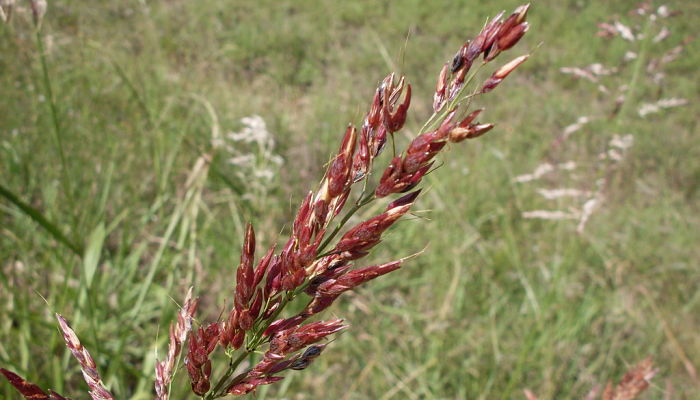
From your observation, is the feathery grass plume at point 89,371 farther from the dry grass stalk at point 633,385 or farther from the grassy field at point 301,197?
the dry grass stalk at point 633,385

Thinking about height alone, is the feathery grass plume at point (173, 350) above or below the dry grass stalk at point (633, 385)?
above

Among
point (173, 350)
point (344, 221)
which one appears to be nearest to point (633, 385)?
point (344, 221)

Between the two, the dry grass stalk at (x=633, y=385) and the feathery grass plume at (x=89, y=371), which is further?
the dry grass stalk at (x=633, y=385)

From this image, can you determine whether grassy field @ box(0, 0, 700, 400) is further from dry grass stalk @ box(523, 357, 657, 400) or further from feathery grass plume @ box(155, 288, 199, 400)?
dry grass stalk @ box(523, 357, 657, 400)

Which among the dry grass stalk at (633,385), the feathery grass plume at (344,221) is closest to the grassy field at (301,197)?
the feathery grass plume at (344,221)

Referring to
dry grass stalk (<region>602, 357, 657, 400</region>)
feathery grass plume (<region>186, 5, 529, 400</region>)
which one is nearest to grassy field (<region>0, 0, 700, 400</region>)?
feathery grass plume (<region>186, 5, 529, 400</region>)
